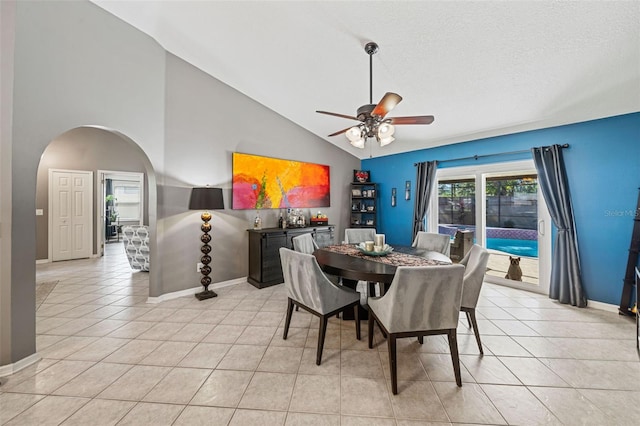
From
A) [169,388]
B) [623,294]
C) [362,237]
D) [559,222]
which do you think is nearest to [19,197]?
[169,388]

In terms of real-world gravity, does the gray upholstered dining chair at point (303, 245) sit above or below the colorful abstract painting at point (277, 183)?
below

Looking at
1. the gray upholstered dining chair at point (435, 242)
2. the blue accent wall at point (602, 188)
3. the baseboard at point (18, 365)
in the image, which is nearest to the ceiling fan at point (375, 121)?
the gray upholstered dining chair at point (435, 242)

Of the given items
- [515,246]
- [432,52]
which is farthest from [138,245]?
[515,246]

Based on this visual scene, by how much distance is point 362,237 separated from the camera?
12.1ft

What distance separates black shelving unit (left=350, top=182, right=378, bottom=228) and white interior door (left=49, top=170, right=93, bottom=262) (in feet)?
20.0

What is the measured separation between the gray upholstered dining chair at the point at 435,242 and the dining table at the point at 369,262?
0.52 metres

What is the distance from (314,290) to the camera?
6.56ft

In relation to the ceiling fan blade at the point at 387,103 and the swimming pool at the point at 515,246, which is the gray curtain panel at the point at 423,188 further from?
the ceiling fan blade at the point at 387,103

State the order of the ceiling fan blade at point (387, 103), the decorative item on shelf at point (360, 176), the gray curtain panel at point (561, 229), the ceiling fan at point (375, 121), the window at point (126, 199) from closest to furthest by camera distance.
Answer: the ceiling fan blade at point (387, 103) < the ceiling fan at point (375, 121) < the gray curtain panel at point (561, 229) < the decorative item on shelf at point (360, 176) < the window at point (126, 199)

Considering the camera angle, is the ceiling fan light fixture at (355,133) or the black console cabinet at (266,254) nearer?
the ceiling fan light fixture at (355,133)

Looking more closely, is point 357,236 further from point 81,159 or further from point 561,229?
point 81,159

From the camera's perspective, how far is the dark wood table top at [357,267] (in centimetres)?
190

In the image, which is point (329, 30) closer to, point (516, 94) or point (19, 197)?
point (516, 94)

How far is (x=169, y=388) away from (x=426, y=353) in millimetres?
2036
